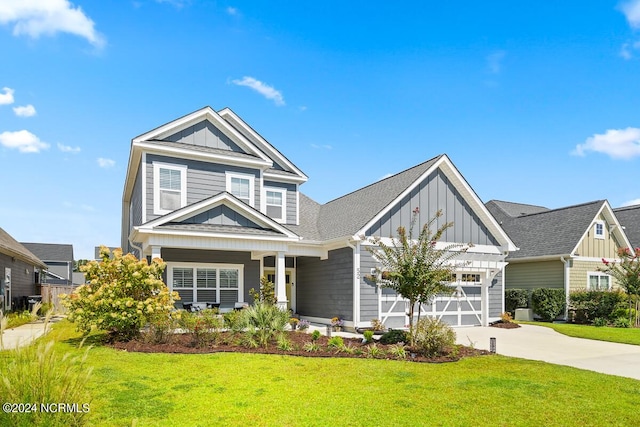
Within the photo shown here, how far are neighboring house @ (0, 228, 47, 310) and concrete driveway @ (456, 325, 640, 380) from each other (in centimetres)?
1926

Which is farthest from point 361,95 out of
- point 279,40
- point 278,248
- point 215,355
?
point 215,355

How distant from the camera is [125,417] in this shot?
20.3 ft

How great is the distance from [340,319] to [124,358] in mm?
9206

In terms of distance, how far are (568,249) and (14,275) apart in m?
28.8

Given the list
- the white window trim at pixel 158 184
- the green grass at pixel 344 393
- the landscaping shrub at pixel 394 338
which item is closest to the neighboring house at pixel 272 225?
the white window trim at pixel 158 184

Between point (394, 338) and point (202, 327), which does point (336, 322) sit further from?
point (202, 327)

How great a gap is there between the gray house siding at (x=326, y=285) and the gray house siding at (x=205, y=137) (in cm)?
610

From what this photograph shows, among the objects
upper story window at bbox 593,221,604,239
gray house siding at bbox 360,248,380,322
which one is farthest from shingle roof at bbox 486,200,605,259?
gray house siding at bbox 360,248,380,322

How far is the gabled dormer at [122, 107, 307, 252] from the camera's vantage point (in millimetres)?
16844

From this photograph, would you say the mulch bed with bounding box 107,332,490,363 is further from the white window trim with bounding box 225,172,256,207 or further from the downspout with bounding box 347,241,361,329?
the white window trim with bounding box 225,172,256,207

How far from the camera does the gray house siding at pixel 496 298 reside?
809 inches

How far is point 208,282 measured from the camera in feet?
59.4

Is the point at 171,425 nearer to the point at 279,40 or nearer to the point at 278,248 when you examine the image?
the point at 278,248

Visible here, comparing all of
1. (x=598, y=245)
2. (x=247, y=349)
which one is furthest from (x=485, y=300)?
(x=247, y=349)
